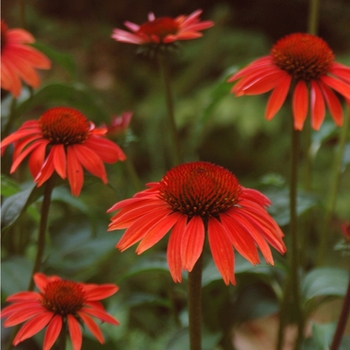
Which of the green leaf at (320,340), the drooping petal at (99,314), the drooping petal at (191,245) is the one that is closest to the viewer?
the drooping petal at (191,245)

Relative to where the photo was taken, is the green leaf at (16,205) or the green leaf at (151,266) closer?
the green leaf at (16,205)

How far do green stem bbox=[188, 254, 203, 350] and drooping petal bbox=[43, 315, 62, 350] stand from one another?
114mm

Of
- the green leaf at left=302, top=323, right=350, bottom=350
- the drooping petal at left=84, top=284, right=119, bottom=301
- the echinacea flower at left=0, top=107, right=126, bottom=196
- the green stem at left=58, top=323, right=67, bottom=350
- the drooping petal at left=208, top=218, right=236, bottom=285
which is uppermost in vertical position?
the echinacea flower at left=0, top=107, right=126, bottom=196

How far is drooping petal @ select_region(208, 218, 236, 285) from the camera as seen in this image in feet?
1.26

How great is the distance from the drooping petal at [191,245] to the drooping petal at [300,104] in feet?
0.55

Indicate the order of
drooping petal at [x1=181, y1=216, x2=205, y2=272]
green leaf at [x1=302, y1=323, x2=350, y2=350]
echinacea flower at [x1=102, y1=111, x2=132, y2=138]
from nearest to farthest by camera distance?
drooping petal at [x1=181, y1=216, x2=205, y2=272], green leaf at [x1=302, y1=323, x2=350, y2=350], echinacea flower at [x1=102, y1=111, x2=132, y2=138]

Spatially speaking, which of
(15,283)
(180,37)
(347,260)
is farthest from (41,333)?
(347,260)

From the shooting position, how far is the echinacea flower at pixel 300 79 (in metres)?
0.54

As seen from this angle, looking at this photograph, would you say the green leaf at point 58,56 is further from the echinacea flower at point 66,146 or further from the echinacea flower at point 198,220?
the echinacea flower at point 198,220

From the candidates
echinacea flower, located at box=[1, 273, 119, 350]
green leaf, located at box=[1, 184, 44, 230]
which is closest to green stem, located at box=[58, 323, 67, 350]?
echinacea flower, located at box=[1, 273, 119, 350]

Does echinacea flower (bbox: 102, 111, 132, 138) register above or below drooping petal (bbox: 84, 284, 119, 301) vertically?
above

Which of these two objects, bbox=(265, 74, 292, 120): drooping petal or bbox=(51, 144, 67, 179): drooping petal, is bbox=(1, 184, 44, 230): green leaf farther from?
bbox=(265, 74, 292, 120): drooping petal

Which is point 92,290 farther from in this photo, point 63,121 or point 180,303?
point 180,303

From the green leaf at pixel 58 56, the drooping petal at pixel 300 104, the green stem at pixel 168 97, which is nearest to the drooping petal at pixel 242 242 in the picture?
the drooping petal at pixel 300 104
